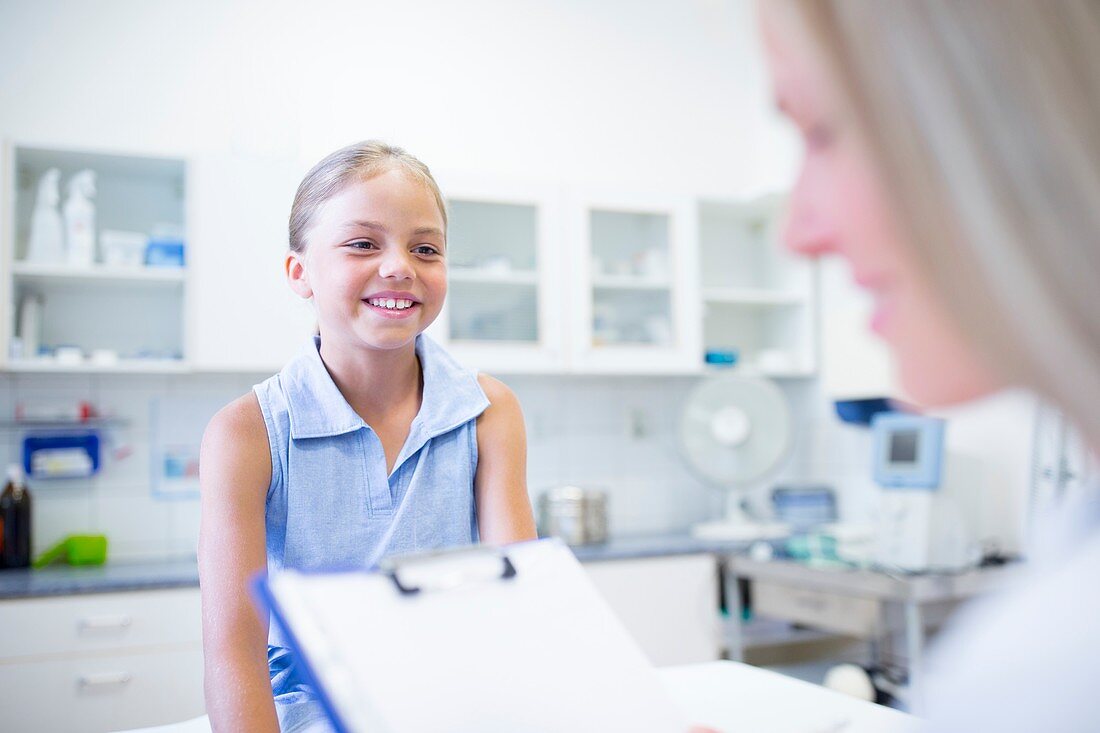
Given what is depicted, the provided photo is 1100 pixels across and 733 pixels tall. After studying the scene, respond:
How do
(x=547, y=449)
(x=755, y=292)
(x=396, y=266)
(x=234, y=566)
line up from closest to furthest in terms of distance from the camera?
(x=234, y=566) → (x=396, y=266) → (x=547, y=449) → (x=755, y=292)

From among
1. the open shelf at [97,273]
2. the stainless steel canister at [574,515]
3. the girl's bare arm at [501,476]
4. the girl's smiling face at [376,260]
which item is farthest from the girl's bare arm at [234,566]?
the stainless steel canister at [574,515]

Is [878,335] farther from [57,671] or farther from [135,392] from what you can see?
[135,392]

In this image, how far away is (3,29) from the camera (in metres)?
2.71

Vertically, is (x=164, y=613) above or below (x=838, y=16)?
below

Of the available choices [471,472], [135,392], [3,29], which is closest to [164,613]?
[135,392]

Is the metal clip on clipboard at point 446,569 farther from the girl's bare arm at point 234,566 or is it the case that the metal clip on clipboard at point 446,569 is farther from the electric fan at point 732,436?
the electric fan at point 732,436

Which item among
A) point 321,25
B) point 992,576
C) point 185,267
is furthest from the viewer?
point 321,25

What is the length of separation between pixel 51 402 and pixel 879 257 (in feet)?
9.19

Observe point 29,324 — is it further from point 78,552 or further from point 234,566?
point 234,566

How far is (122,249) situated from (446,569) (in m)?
2.25

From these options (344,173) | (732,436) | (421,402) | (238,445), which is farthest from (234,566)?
(732,436)

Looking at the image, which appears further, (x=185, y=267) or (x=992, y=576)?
(x=185, y=267)

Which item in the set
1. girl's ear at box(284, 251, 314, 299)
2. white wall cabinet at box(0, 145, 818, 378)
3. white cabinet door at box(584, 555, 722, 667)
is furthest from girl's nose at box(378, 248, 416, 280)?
white cabinet door at box(584, 555, 722, 667)

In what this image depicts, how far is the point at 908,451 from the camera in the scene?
8.39ft
